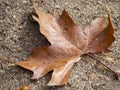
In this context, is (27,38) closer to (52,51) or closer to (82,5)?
(52,51)

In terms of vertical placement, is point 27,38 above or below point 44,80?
above

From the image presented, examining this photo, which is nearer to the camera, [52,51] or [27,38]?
[52,51]

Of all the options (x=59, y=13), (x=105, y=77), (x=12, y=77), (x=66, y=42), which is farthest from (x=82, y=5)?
(x=12, y=77)
